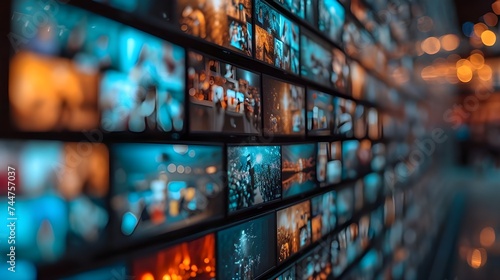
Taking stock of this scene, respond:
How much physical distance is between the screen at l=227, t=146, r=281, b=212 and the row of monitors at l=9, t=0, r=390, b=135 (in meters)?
0.08

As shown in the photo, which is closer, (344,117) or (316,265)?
(316,265)

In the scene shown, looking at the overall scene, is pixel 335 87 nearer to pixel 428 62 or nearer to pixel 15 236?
pixel 15 236

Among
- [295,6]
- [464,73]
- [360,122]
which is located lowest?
[360,122]

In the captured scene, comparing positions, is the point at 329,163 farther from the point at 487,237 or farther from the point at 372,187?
the point at 487,237

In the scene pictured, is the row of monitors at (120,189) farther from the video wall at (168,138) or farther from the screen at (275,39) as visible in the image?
the screen at (275,39)

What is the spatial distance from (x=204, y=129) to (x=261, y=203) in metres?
0.48

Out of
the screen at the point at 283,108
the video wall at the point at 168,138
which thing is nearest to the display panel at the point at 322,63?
the video wall at the point at 168,138

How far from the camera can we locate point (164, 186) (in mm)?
1120

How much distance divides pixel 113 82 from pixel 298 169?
1204 mm

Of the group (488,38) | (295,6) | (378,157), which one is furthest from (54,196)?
(488,38)

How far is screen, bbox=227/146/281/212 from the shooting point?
146 centimetres

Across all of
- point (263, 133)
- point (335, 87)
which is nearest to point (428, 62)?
point (335, 87)

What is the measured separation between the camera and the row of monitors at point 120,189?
0.81 meters

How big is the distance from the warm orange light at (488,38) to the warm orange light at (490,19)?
2.08ft
